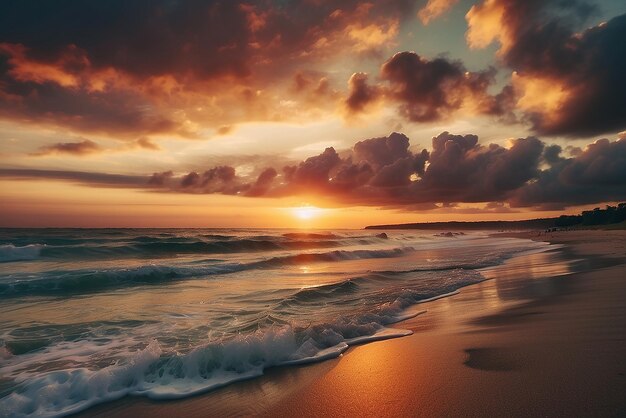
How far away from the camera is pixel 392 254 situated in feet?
110

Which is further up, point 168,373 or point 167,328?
point 168,373

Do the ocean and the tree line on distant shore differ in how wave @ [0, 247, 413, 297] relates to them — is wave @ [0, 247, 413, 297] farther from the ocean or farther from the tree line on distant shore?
the tree line on distant shore

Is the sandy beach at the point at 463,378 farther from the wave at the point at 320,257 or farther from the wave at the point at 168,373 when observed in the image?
the wave at the point at 320,257

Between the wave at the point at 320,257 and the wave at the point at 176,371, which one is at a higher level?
the wave at the point at 176,371

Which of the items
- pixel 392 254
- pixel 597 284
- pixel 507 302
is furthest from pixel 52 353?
pixel 392 254

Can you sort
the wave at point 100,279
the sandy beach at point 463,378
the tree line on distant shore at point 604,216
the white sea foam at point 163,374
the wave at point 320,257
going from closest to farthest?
the sandy beach at point 463,378, the white sea foam at point 163,374, the wave at point 100,279, the wave at point 320,257, the tree line on distant shore at point 604,216

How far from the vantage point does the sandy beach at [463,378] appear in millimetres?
3358

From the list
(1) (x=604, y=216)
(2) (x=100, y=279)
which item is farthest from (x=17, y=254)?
(1) (x=604, y=216)

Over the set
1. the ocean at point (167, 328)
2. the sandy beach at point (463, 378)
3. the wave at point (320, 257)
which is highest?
the sandy beach at point (463, 378)

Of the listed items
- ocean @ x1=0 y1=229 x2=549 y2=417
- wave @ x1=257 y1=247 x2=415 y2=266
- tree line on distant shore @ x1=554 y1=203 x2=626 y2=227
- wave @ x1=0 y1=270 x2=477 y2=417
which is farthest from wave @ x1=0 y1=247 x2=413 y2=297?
tree line on distant shore @ x1=554 y1=203 x2=626 y2=227

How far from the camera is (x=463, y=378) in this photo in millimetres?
4078

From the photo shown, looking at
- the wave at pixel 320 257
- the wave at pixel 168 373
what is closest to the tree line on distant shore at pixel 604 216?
the wave at pixel 320 257

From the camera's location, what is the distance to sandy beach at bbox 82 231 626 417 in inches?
132

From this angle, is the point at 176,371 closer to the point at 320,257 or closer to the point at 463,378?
the point at 463,378
